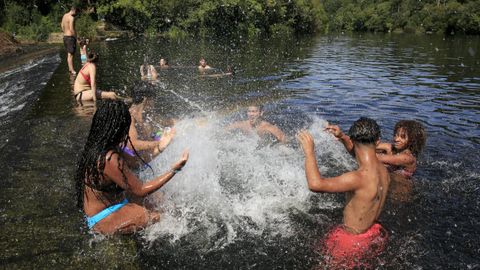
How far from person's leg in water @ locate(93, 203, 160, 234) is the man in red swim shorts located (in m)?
2.01

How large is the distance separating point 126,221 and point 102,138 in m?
1.06

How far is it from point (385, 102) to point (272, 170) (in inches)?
304

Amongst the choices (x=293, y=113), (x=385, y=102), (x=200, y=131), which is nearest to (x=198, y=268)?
(x=200, y=131)

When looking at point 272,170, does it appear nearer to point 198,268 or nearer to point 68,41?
point 198,268

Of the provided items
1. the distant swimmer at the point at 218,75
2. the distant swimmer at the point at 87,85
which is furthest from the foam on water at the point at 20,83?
the distant swimmer at the point at 218,75

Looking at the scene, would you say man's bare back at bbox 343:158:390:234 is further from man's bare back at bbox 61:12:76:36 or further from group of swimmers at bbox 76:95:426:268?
man's bare back at bbox 61:12:76:36

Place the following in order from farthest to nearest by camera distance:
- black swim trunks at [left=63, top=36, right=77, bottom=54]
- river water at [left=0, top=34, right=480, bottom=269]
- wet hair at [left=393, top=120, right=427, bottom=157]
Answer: black swim trunks at [left=63, top=36, right=77, bottom=54]
wet hair at [left=393, top=120, right=427, bottom=157]
river water at [left=0, top=34, right=480, bottom=269]

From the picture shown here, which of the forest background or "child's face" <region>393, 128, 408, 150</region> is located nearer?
"child's face" <region>393, 128, 408, 150</region>

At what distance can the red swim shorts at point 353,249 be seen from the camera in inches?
169

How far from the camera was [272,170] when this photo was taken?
7066 mm

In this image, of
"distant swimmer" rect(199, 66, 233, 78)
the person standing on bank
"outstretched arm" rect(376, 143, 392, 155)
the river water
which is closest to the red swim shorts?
the river water

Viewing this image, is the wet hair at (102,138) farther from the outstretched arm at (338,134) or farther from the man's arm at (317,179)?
the outstretched arm at (338,134)

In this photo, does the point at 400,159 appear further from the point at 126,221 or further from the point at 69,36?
the point at 69,36

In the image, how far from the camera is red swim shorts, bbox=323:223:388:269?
169 inches
